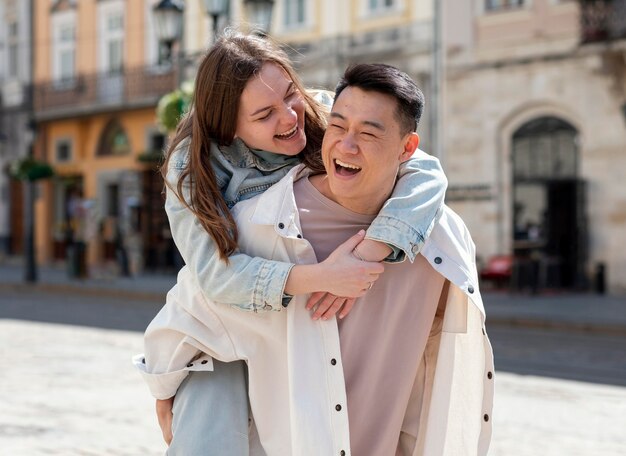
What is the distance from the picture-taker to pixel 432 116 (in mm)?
22000

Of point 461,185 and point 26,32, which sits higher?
point 26,32

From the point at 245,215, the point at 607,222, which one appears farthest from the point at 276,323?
the point at 607,222

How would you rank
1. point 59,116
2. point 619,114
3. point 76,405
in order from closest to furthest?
1. point 76,405
2. point 619,114
3. point 59,116

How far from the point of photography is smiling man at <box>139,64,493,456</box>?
244 cm

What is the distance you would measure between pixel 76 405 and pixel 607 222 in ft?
46.7

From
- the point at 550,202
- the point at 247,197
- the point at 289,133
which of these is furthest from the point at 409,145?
the point at 550,202

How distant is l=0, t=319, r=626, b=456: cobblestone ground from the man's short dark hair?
12.4ft

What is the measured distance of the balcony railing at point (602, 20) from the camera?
62.2 feet

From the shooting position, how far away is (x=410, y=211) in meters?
2.48

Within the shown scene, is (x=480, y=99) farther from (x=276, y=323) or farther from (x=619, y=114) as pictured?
(x=276, y=323)

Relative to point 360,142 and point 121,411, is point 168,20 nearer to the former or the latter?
point 121,411

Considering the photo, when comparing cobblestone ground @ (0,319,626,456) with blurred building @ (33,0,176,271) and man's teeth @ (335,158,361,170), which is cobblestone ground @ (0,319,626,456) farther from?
blurred building @ (33,0,176,271)

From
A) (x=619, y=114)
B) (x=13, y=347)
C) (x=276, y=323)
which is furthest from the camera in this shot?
(x=619, y=114)

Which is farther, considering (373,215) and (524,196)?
(524,196)
